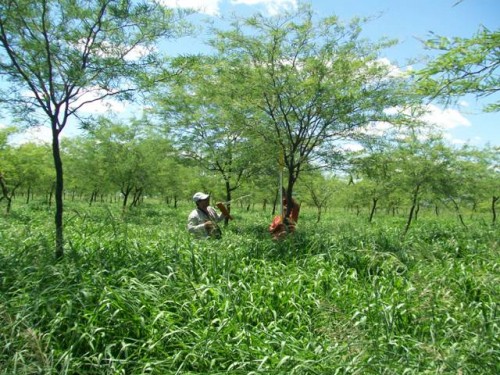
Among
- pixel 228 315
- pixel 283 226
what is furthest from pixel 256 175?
pixel 228 315

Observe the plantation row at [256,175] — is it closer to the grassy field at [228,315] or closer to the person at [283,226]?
the person at [283,226]

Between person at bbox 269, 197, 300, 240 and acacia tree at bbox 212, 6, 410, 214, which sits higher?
acacia tree at bbox 212, 6, 410, 214

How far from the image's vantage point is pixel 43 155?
1786cm

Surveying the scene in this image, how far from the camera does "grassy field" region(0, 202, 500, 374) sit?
7.87ft

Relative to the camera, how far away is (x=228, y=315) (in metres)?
3.11

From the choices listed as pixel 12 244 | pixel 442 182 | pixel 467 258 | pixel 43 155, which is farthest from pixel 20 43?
pixel 43 155

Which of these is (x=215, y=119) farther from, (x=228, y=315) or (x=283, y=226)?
(x=228, y=315)

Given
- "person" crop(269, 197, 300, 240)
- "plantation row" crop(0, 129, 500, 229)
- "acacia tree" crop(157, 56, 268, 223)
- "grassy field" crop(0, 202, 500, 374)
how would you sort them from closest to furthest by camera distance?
"grassy field" crop(0, 202, 500, 374) → "person" crop(269, 197, 300, 240) → "acacia tree" crop(157, 56, 268, 223) → "plantation row" crop(0, 129, 500, 229)

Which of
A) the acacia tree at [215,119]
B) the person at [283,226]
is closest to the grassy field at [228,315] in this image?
the person at [283,226]

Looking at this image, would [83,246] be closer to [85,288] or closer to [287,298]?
[85,288]

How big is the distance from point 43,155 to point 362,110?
16510 millimetres

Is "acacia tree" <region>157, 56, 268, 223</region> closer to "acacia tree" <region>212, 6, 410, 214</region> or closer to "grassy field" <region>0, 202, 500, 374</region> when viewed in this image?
"acacia tree" <region>212, 6, 410, 214</region>

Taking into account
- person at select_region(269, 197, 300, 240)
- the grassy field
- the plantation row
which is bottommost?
the grassy field

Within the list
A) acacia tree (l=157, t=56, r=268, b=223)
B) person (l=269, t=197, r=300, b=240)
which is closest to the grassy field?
person (l=269, t=197, r=300, b=240)
